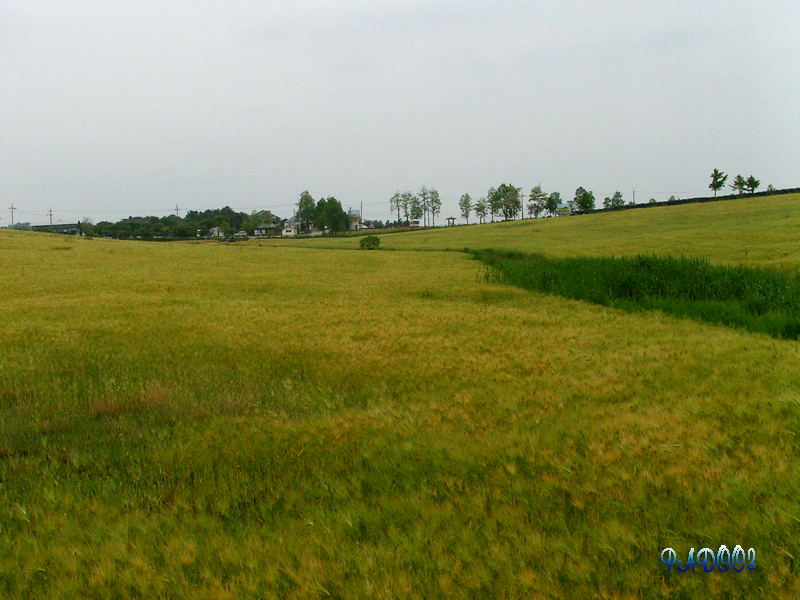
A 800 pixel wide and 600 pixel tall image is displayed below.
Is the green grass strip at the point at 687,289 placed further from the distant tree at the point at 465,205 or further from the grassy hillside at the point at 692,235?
the distant tree at the point at 465,205

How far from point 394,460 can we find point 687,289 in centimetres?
1420

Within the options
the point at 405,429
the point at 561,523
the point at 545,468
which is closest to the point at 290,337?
the point at 405,429

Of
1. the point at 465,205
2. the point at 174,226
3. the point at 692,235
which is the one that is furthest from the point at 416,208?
the point at 692,235

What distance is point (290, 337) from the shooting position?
10.6 meters

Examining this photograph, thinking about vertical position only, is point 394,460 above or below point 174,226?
below

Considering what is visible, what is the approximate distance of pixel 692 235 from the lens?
3644 cm

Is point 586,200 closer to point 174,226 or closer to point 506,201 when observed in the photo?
point 506,201

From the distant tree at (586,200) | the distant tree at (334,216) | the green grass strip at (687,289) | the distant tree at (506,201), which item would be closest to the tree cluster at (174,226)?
the distant tree at (334,216)

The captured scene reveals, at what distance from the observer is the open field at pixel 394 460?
3129mm

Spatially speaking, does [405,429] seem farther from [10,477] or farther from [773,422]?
[10,477]

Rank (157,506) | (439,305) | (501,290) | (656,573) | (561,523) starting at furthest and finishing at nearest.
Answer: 1. (501,290)
2. (439,305)
3. (157,506)
4. (561,523)
5. (656,573)

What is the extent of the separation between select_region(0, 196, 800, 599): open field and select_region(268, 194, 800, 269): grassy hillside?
712 inches

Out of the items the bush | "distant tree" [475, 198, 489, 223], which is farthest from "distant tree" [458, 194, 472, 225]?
the bush

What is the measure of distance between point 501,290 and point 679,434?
44.6 ft
